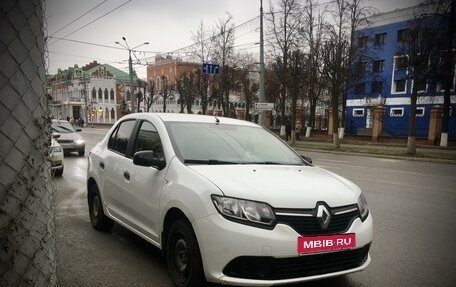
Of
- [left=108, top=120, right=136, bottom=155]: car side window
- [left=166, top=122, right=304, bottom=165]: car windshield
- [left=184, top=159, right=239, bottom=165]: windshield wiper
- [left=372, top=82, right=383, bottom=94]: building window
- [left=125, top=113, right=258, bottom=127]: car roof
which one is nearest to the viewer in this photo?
[left=184, top=159, right=239, bottom=165]: windshield wiper

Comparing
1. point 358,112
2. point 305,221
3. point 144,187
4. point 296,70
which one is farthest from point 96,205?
point 358,112

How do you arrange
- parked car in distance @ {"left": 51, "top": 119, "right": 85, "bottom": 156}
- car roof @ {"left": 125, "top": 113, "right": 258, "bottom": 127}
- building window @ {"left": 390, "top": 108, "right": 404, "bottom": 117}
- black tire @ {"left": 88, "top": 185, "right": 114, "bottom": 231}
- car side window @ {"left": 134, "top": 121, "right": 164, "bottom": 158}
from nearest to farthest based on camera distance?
car side window @ {"left": 134, "top": 121, "right": 164, "bottom": 158}, car roof @ {"left": 125, "top": 113, "right": 258, "bottom": 127}, black tire @ {"left": 88, "top": 185, "right": 114, "bottom": 231}, parked car in distance @ {"left": 51, "top": 119, "right": 85, "bottom": 156}, building window @ {"left": 390, "top": 108, "right": 404, "bottom": 117}

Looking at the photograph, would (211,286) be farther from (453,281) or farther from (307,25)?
(307,25)

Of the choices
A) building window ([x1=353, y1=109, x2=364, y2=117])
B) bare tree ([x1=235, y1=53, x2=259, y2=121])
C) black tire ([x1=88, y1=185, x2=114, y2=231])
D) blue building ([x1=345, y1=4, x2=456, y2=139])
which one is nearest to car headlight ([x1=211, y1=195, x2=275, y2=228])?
black tire ([x1=88, y1=185, x2=114, y2=231])

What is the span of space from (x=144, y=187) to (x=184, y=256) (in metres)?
0.95

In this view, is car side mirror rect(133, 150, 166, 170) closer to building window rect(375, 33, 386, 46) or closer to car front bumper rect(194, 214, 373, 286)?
car front bumper rect(194, 214, 373, 286)

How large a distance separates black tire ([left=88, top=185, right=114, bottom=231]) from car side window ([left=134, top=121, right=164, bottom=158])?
4.29 feet

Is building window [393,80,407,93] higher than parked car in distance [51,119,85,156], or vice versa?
building window [393,80,407,93]

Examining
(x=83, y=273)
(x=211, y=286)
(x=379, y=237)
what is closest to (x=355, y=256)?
(x=211, y=286)

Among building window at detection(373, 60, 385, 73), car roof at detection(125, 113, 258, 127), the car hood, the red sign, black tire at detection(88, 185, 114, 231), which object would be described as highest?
building window at detection(373, 60, 385, 73)

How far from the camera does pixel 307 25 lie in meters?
32.4

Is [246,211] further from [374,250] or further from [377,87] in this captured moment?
[377,87]

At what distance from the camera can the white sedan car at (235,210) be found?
296 centimetres

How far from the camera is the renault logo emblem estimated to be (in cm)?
305
